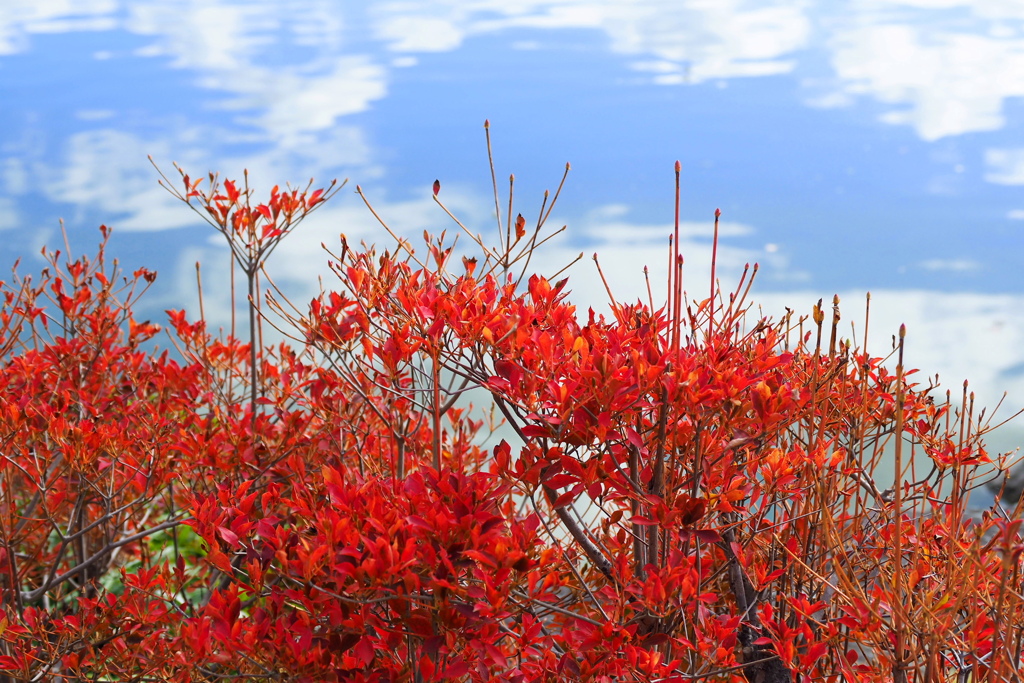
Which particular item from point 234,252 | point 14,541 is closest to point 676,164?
point 234,252

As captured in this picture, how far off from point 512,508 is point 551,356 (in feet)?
2.99

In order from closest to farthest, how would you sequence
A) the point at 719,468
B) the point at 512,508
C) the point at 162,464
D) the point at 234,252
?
the point at 719,468, the point at 512,508, the point at 162,464, the point at 234,252

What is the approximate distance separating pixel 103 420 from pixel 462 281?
2.19 m

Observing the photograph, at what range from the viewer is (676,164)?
1.99 m

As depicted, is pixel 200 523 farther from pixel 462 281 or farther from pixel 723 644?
pixel 723 644

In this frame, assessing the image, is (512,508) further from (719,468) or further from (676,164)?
(676,164)

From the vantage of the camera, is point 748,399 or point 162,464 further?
point 162,464

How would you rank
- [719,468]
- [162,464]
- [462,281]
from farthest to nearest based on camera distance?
[162,464], [462,281], [719,468]

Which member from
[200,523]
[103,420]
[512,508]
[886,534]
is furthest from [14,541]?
[886,534]

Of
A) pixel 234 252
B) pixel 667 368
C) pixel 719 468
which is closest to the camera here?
pixel 667 368

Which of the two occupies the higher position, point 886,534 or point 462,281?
point 462,281

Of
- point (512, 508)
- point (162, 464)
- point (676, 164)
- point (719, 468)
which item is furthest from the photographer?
point (162, 464)

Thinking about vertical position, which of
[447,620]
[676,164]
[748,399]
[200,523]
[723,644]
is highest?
[676,164]

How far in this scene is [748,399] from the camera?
218 centimetres
